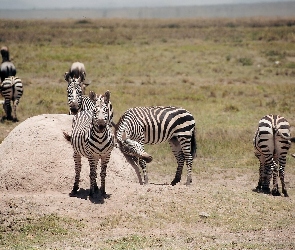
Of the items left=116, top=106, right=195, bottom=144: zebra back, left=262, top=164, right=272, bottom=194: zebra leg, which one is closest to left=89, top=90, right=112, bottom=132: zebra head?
left=116, top=106, right=195, bottom=144: zebra back

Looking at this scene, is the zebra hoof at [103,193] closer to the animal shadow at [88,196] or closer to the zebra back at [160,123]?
the animal shadow at [88,196]

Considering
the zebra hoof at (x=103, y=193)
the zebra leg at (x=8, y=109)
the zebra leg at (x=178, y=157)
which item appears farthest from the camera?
the zebra leg at (x=8, y=109)

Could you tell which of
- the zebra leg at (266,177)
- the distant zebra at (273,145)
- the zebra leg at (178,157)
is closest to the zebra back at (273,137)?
the distant zebra at (273,145)

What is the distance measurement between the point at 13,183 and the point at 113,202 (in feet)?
6.64

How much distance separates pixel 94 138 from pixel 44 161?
1.78 meters

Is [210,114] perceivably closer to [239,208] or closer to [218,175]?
[218,175]

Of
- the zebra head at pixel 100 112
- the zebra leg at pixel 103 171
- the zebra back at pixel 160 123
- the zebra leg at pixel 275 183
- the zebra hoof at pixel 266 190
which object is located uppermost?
the zebra head at pixel 100 112

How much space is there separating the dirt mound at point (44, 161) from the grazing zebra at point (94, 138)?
602 mm

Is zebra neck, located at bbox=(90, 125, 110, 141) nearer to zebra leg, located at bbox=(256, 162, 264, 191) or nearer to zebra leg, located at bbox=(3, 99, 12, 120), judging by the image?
zebra leg, located at bbox=(256, 162, 264, 191)

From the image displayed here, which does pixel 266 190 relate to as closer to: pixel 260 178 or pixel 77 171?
Result: pixel 260 178

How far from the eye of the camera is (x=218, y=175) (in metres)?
13.2

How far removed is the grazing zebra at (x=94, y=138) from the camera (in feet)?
28.3

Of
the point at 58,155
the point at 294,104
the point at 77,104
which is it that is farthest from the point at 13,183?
the point at 294,104

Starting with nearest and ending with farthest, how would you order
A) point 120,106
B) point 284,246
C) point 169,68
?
point 284,246 → point 120,106 → point 169,68
